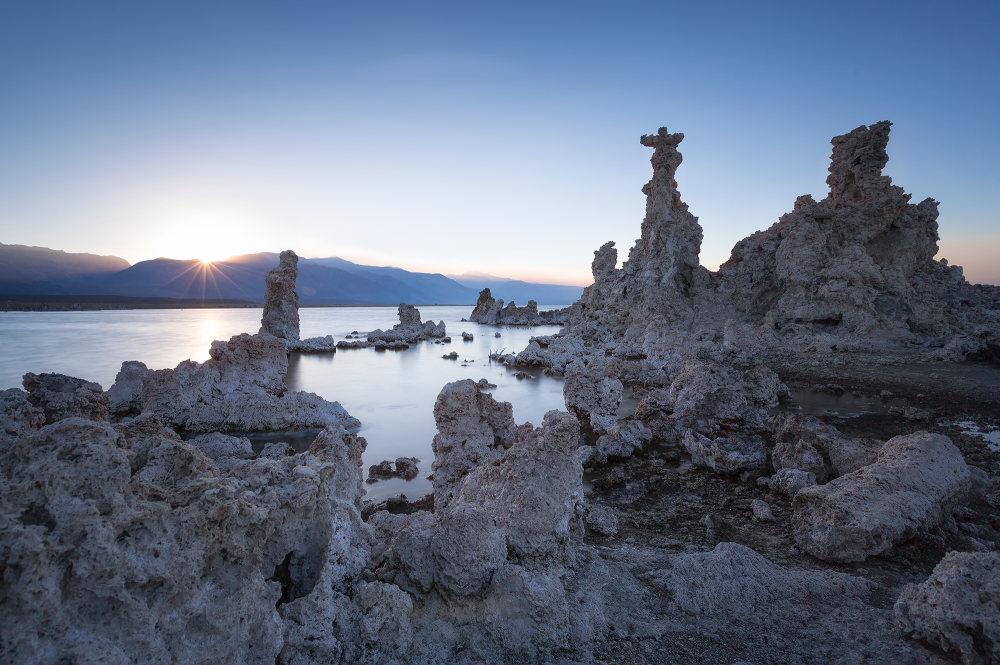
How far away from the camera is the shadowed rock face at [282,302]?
29.3m

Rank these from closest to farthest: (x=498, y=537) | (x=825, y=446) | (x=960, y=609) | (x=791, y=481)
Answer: (x=960, y=609), (x=498, y=537), (x=791, y=481), (x=825, y=446)

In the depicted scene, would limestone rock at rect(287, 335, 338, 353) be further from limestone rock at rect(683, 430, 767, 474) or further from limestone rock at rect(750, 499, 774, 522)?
limestone rock at rect(750, 499, 774, 522)

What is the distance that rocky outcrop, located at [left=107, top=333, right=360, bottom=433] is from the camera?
32.7 ft

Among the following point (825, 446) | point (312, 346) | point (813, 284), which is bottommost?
point (312, 346)

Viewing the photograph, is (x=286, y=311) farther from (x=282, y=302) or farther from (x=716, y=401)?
(x=716, y=401)

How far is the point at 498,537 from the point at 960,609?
9.57ft

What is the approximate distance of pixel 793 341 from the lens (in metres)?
22.2

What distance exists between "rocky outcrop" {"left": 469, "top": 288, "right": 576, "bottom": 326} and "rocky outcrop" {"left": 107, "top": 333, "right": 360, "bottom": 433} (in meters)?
47.9

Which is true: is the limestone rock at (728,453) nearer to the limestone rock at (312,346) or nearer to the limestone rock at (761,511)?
the limestone rock at (761,511)

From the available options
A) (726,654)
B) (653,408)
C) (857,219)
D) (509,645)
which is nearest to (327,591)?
(509,645)

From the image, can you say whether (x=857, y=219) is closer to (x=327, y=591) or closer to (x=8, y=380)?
(x=327, y=591)

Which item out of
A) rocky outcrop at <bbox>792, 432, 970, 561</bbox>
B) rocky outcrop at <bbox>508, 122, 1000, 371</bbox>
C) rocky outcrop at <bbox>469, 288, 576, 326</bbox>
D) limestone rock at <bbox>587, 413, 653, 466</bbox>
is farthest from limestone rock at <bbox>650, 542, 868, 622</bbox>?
rocky outcrop at <bbox>469, 288, 576, 326</bbox>

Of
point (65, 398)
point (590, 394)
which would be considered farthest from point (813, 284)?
point (65, 398)

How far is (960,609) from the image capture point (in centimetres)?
280
